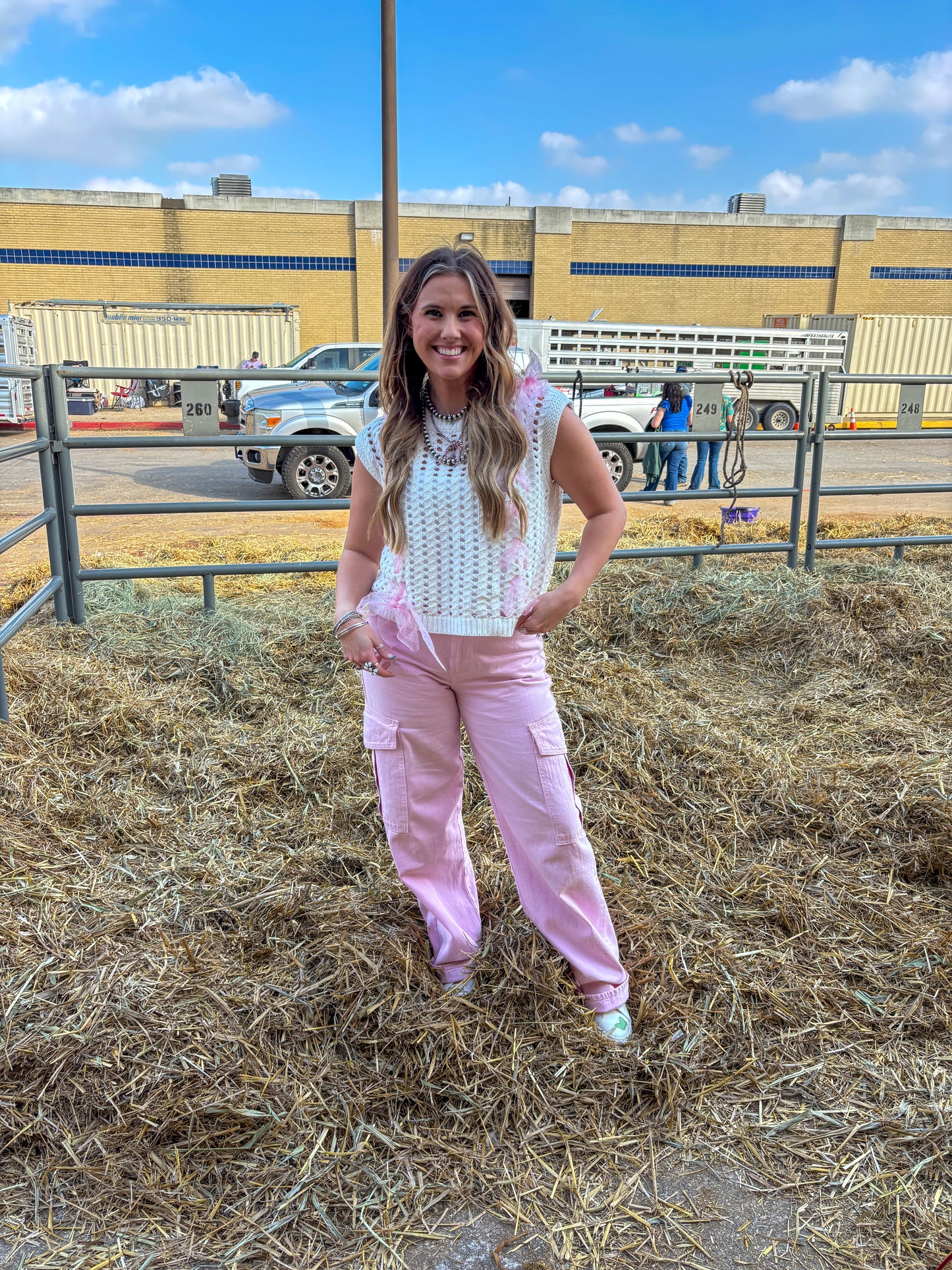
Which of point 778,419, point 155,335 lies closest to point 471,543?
point 778,419

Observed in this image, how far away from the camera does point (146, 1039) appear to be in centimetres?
223

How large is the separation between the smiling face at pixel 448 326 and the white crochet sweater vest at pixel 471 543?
0.14m

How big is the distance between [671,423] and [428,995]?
32.0ft

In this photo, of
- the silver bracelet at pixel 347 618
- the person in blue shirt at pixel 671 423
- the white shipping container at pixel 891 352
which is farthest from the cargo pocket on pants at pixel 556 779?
the white shipping container at pixel 891 352

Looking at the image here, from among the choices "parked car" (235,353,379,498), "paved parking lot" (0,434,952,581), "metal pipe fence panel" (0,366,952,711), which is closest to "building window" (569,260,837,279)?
"paved parking lot" (0,434,952,581)

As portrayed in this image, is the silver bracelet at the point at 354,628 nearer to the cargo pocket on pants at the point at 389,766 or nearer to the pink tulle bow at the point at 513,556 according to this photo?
the cargo pocket on pants at the point at 389,766

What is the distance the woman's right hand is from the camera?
2076 mm

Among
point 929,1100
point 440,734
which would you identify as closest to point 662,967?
Result: point 929,1100

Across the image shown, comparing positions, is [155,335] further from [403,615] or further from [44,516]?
[403,615]

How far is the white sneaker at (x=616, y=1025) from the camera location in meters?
2.30

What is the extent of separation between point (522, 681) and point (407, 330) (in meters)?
0.80

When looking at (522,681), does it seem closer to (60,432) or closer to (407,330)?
(407,330)

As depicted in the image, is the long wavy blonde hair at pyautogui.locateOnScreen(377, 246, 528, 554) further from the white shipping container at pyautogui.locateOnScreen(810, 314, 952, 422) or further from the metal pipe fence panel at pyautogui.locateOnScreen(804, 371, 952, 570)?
the white shipping container at pyautogui.locateOnScreen(810, 314, 952, 422)

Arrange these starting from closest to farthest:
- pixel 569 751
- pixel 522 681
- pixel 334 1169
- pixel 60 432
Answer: pixel 334 1169 < pixel 522 681 < pixel 569 751 < pixel 60 432
